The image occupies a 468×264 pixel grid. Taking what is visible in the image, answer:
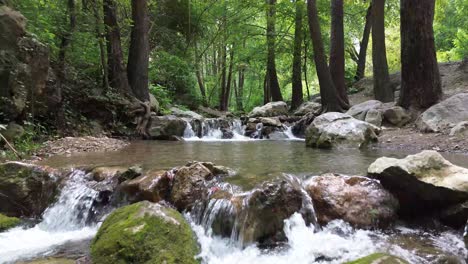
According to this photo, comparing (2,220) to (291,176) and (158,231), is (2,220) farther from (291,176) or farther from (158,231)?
(291,176)

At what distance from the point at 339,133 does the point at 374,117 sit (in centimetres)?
214

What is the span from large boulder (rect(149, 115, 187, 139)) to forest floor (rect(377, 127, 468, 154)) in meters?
5.67

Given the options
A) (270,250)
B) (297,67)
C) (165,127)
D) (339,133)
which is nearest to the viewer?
(270,250)

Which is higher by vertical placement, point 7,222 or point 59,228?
point 7,222

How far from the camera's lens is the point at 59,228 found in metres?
4.75

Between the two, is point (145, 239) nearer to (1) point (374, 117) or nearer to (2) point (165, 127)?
(2) point (165, 127)

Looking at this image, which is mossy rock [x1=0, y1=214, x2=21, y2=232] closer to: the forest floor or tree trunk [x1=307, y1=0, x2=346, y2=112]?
the forest floor

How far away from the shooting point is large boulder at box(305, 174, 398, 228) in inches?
172

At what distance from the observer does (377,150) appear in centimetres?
779

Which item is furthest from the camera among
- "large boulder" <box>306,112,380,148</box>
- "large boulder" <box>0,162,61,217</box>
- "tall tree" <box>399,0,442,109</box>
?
"tall tree" <box>399,0,442,109</box>

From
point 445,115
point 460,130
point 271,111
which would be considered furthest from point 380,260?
point 271,111

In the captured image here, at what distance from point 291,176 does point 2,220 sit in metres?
3.72

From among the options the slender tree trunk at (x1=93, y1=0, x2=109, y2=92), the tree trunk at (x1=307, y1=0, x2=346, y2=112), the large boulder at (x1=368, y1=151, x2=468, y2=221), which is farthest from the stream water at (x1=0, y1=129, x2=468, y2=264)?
the tree trunk at (x1=307, y1=0, x2=346, y2=112)

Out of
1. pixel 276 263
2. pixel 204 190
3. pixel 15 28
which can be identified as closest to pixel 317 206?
pixel 276 263
